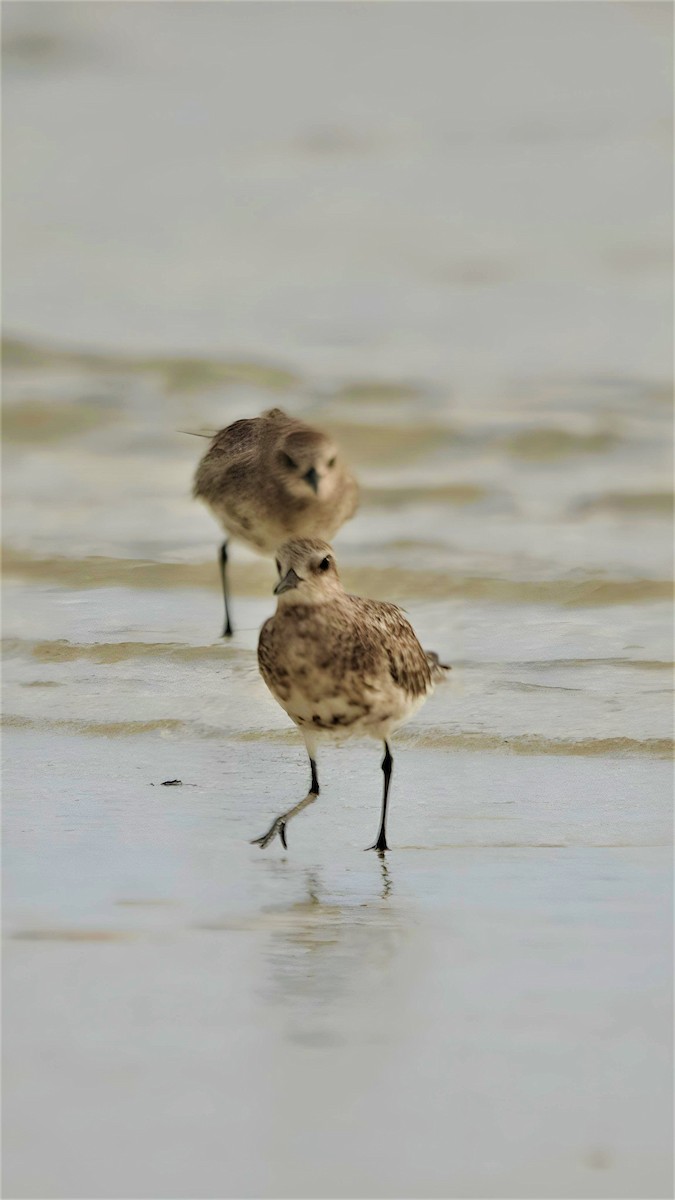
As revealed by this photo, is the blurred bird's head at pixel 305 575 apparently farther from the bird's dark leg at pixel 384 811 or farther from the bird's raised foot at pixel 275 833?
the bird's raised foot at pixel 275 833

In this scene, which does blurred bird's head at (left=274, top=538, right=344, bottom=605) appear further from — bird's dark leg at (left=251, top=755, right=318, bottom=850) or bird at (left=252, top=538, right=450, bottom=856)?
bird's dark leg at (left=251, top=755, right=318, bottom=850)

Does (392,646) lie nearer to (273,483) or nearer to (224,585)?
(273,483)

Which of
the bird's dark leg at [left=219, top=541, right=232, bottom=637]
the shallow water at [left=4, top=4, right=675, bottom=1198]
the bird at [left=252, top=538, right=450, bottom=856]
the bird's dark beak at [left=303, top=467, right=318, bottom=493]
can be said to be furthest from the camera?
the bird's dark leg at [left=219, top=541, right=232, bottom=637]

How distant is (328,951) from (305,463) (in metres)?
3.58

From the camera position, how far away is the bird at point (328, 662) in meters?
4.67

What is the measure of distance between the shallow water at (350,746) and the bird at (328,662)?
267mm

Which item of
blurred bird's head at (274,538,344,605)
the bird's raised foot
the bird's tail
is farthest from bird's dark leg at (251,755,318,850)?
the bird's tail

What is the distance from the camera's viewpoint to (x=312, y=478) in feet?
23.1

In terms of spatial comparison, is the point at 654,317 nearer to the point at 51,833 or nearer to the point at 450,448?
the point at 450,448

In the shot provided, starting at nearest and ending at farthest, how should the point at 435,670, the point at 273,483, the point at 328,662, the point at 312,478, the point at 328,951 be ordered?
the point at 328,951, the point at 328,662, the point at 435,670, the point at 312,478, the point at 273,483

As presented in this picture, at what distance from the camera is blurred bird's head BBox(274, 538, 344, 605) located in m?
4.76

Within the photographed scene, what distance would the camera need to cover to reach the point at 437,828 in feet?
15.4

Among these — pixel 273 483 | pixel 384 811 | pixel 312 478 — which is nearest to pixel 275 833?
pixel 384 811

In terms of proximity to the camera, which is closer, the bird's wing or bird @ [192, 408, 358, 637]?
the bird's wing
